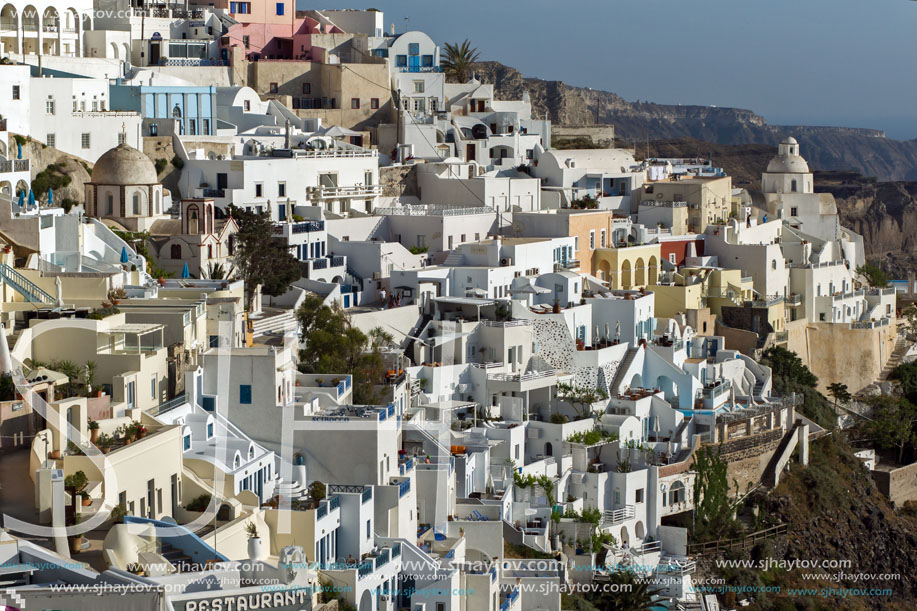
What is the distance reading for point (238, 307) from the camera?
26.5 meters

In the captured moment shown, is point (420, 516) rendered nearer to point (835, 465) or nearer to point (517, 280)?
point (517, 280)

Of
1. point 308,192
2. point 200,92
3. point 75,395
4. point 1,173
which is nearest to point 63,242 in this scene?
point 1,173

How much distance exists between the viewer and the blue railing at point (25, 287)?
936 inches

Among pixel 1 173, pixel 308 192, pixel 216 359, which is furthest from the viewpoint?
pixel 308 192

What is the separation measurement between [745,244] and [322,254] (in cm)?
1360

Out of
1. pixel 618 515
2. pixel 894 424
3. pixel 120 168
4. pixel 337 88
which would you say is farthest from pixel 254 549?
pixel 337 88

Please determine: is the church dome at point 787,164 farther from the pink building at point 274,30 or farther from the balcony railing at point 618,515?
the balcony railing at point 618,515

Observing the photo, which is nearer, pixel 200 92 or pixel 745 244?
pixel 200 92

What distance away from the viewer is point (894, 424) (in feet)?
132

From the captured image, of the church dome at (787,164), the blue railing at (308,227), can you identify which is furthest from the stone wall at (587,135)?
the blue railing at (308,227)

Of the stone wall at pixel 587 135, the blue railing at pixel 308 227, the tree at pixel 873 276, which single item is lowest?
the tree at pixel 873 276

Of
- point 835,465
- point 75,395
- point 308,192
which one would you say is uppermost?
point 308,192

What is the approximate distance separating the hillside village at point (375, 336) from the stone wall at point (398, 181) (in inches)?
3.7

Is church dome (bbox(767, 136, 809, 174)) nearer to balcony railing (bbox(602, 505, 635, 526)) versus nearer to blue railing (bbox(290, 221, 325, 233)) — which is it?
blue railing (bbox(290, 221, 325, 233))
